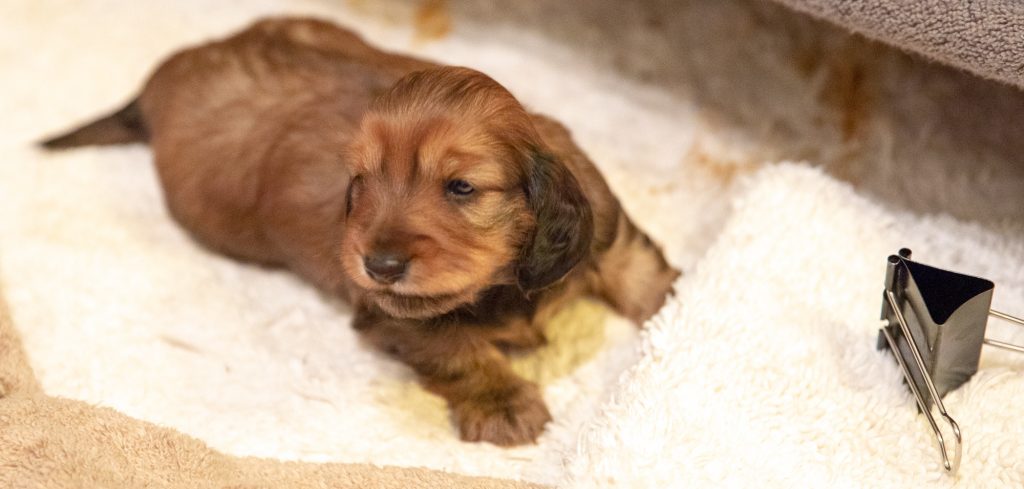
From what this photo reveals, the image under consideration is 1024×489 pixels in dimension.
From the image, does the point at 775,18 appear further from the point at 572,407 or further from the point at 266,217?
the point at 266,217

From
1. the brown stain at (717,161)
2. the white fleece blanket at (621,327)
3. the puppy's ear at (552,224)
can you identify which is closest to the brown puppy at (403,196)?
the puppy's ear at (552,224)

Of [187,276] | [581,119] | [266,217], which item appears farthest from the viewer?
[581,119]

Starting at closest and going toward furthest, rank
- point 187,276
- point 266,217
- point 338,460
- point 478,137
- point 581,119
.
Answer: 1. point 478,137
2. point 338,460
3. point 266,217
4. point 187,276
5. point 581,119

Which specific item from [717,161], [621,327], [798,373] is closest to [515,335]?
[621,327]

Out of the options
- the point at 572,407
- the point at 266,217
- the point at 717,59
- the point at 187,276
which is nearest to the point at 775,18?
the point at 717,59

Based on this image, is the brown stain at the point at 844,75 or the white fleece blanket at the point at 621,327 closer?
the white fleece blanket at the point at 621,327

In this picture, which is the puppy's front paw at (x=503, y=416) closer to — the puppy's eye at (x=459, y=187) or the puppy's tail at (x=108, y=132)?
the puppy's eye at (x=459, y=187)

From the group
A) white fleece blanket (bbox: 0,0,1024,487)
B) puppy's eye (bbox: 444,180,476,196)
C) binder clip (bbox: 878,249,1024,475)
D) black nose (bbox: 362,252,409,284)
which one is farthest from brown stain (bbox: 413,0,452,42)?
binder clip (bbox: 878,249,1024,475)
